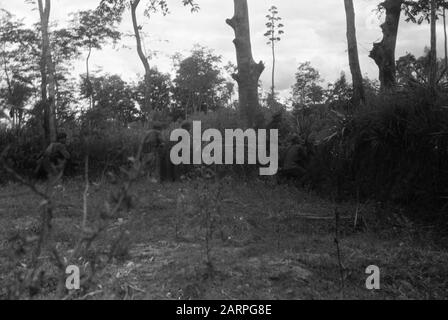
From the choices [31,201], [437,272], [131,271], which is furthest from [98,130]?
[437,272]

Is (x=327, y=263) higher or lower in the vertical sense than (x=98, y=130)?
lower

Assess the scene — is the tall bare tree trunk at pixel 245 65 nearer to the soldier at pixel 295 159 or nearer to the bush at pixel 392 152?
the soldier at pixel 295 159

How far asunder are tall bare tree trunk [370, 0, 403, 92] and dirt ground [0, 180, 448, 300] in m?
4.33

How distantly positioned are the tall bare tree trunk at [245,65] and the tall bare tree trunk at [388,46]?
280 centimetres

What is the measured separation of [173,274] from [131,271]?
1.60ft

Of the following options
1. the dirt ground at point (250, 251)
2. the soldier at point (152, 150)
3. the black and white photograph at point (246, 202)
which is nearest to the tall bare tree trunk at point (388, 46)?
the black and white photograph at point (246, 202)

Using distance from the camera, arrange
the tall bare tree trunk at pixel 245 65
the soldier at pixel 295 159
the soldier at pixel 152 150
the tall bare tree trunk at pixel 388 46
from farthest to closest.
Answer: the tall bare tree trunk at pixel 245 65
the tall bare tree trunk at pixel 388 46
the soldier at pixel 295 159
the soldier at pixel 152 150

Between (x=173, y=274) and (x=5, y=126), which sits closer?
(x=173, y=274)

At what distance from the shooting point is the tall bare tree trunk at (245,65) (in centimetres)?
1343

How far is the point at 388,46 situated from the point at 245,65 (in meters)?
3.45

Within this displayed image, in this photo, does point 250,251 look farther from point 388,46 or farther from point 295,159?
point 388,46

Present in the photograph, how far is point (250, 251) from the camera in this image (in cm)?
579
